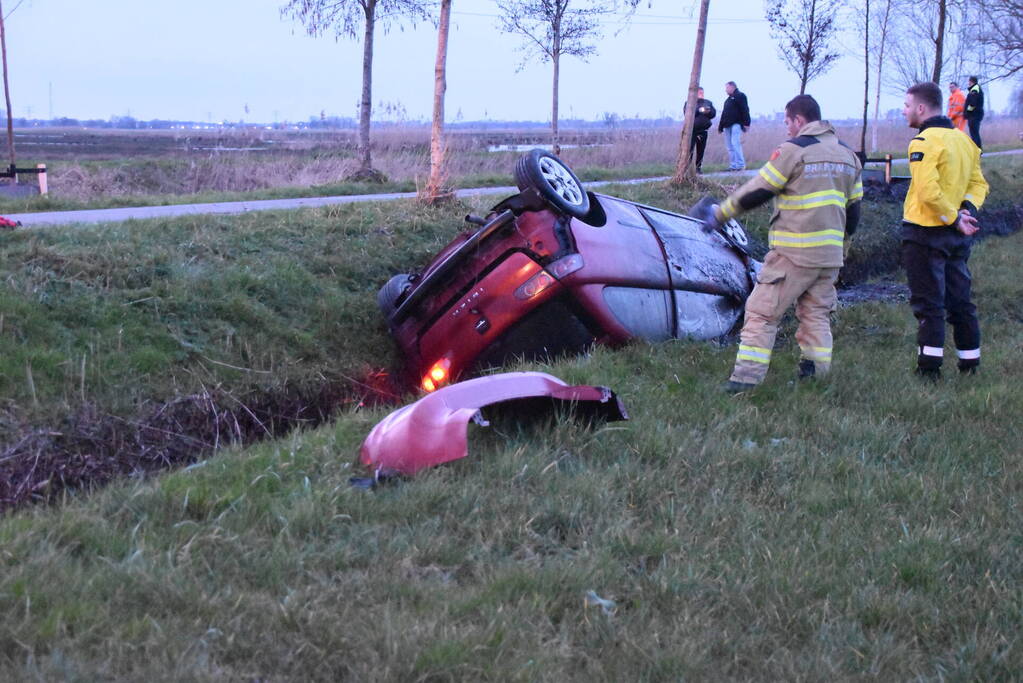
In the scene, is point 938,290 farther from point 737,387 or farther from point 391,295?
point 391,295

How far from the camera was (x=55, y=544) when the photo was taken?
3.34 metres

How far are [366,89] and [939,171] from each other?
15.1 meters

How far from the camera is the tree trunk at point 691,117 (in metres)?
14.2

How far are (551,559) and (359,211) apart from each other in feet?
25.0

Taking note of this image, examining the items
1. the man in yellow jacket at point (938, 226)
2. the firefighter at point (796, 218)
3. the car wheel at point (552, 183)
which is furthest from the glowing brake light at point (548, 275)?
the man in yellow jacket at point (938, 226)

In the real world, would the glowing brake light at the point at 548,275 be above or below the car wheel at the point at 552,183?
below

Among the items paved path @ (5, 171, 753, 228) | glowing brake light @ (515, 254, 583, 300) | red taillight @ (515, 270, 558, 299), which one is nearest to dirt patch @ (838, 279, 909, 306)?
paved path @ (5, 171, 753, 228)

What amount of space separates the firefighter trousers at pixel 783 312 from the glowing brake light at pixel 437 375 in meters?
1.89

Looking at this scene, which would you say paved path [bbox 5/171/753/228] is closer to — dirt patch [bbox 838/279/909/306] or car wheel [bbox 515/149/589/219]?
dirt patch [bbox 838/279/909/306]

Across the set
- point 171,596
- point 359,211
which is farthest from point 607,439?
point 359,211

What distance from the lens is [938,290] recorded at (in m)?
6.36

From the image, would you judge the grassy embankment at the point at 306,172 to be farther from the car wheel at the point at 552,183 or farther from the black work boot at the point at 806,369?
the black work boot at the point at 806,369

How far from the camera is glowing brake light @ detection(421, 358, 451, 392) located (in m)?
6.64

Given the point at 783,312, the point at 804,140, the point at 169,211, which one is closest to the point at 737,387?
the point at 783,312
